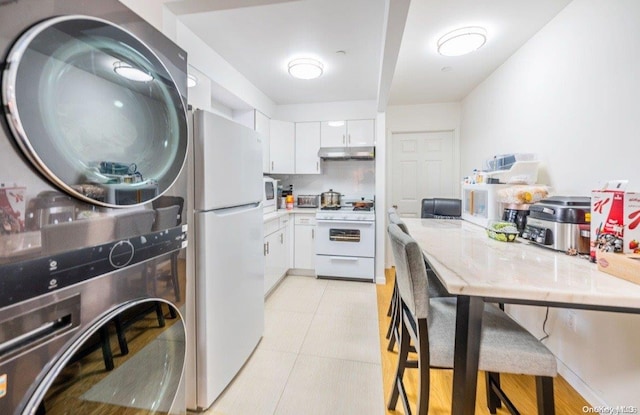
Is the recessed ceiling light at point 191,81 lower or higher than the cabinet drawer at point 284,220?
higher

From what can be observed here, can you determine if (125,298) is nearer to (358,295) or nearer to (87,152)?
(87,152)

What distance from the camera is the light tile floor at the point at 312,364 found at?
1531mm

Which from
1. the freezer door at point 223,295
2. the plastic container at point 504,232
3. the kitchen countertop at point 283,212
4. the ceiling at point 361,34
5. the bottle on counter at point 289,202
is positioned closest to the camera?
the freezer door at point 223,295

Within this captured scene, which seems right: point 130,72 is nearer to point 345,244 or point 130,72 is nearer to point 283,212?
point 283,212

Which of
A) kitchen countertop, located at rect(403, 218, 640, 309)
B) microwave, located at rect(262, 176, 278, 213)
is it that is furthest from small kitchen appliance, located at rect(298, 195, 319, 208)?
kitchen countertop, located at rect(403, 218, 640, 309)

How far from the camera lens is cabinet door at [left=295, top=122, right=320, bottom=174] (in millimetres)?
3795

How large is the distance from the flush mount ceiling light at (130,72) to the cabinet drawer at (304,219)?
9.36 ft

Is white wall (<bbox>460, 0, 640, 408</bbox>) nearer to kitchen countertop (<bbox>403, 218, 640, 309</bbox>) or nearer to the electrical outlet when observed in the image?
the electrical outlet

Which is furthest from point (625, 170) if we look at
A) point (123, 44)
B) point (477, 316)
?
point (123, 44)

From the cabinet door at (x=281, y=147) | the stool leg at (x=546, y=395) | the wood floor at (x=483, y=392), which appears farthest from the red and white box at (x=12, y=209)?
the cabinet door at (x=281, y=147)

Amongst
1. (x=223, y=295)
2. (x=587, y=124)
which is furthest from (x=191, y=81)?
(x=587, y=124)

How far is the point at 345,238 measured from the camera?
3486mm

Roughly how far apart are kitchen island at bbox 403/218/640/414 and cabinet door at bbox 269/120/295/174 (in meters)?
2.87

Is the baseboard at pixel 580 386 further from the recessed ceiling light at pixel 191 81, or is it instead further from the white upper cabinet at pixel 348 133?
the recessed ceiling light at pixel 191 81
